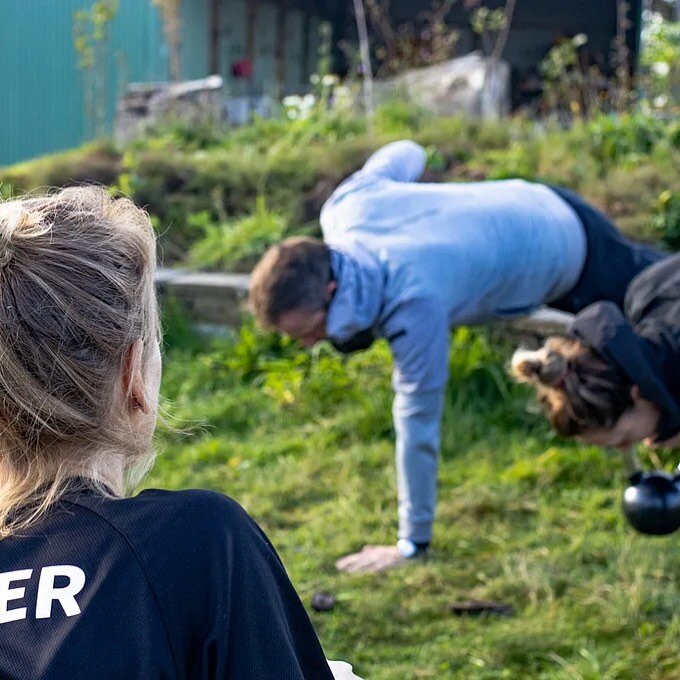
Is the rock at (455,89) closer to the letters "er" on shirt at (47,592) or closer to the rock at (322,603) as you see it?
the rock at (322,603)

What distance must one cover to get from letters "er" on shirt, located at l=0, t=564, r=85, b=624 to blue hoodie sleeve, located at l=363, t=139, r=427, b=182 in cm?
323

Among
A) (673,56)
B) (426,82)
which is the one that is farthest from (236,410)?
(673,56)

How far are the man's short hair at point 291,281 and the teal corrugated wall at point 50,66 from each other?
9850mm

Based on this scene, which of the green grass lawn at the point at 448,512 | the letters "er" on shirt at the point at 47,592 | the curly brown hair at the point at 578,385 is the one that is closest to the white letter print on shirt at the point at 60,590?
the letters "er" on shirt at the point at 47,592

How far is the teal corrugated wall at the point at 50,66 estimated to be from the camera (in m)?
12.8

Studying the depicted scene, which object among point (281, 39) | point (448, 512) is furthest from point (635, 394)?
point (281, 39)

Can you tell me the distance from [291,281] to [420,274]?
0.48 meters

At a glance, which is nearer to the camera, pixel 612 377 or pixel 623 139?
pixel 612 377

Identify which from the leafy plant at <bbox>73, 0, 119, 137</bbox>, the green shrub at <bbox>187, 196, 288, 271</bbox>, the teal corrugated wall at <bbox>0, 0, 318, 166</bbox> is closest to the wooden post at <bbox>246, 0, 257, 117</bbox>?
the teal corrugated wall at <bbox>0, 0, 318, 166</bbox>

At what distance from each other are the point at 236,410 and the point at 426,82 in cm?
517

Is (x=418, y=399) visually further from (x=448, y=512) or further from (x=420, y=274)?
(x=448, y=512)

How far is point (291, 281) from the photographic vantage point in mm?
3576

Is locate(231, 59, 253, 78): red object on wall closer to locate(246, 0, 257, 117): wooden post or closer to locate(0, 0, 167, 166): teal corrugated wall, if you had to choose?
locate(246, 0, 257, 117): wooden post

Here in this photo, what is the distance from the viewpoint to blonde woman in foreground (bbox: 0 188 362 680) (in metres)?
1.20
